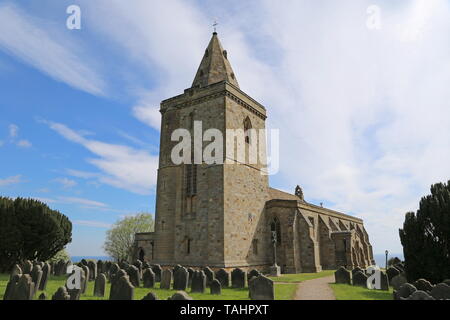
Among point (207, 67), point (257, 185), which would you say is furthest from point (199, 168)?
point (207, 67)

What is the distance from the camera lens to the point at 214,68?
26.4 metres

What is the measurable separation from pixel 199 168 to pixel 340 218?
2275cm

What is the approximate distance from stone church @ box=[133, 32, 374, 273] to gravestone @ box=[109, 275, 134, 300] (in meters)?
11.7

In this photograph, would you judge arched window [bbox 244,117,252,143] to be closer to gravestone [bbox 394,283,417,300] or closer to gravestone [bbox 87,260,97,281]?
gravestone [bbox 87,260,97,281]

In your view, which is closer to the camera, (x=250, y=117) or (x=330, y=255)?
(x=250, y=117)

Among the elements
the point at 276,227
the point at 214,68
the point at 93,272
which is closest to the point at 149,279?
the point at 93,272

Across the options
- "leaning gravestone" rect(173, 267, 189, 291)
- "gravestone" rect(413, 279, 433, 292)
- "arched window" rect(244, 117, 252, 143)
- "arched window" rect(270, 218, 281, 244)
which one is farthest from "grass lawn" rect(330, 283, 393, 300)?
"arched window" rect(244, 117, 252, 143)

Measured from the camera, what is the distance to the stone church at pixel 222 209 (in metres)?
21.6

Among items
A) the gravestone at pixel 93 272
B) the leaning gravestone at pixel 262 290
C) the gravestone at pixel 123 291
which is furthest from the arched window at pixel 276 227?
the gravestone at pixel 123 291

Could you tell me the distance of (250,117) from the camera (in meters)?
26.2

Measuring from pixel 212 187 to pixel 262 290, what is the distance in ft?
39.1

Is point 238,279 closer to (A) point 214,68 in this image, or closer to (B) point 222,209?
(B) point 222,209
